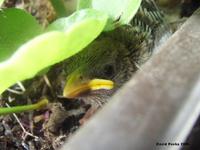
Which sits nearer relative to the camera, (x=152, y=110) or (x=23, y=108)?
(x=152, y=110)

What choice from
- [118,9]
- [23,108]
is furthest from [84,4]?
[23,108]

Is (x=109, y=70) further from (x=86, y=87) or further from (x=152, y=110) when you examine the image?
(x=152, y=110)

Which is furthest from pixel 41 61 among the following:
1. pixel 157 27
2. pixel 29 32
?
pixel 157 27

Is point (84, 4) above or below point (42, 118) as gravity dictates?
above

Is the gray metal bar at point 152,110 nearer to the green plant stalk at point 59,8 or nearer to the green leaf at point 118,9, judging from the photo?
the green leaf at point 118,9

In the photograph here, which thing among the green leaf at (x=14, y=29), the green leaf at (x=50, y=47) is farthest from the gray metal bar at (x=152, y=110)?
the green leaf at (x=14, y=29)

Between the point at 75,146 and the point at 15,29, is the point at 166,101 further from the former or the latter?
the point at 15,29
